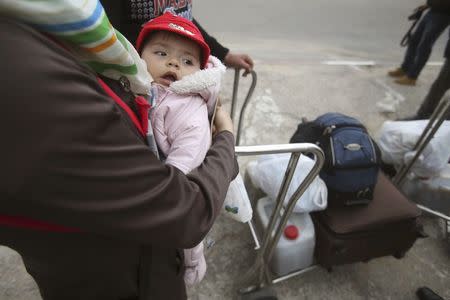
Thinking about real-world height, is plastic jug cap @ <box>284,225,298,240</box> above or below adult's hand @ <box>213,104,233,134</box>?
below

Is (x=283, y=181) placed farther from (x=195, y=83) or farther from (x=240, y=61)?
(x=240, y=61)

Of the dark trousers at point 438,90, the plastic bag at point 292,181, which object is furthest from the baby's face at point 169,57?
the dark trousers at point 438,90

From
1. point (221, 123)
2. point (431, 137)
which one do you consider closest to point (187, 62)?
point (221, 123)

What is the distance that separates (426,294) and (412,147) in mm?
841

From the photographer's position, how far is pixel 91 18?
487mm

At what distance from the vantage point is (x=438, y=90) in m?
2.88

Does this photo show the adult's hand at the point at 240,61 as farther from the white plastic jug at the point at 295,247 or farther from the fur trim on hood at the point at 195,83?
the white plastic jug at the point at 295,247

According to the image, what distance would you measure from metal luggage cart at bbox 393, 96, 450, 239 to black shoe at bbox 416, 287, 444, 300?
19.4 inches

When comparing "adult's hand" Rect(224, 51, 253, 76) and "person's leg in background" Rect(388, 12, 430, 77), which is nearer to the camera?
"adult's hand" Rect(224, 51, 253, 76)

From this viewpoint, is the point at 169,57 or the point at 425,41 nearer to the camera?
the point at 169,57

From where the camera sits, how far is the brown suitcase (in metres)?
1.62

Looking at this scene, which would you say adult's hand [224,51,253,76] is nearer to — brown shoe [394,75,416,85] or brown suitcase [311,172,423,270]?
brown suitcase [311,172,423,270]

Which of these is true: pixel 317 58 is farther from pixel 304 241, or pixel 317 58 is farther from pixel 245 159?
pixel 304 241

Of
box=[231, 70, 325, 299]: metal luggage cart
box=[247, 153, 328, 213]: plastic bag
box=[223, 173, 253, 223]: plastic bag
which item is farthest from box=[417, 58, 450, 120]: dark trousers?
box=[223, 173, 253, 223]: plastic bag
